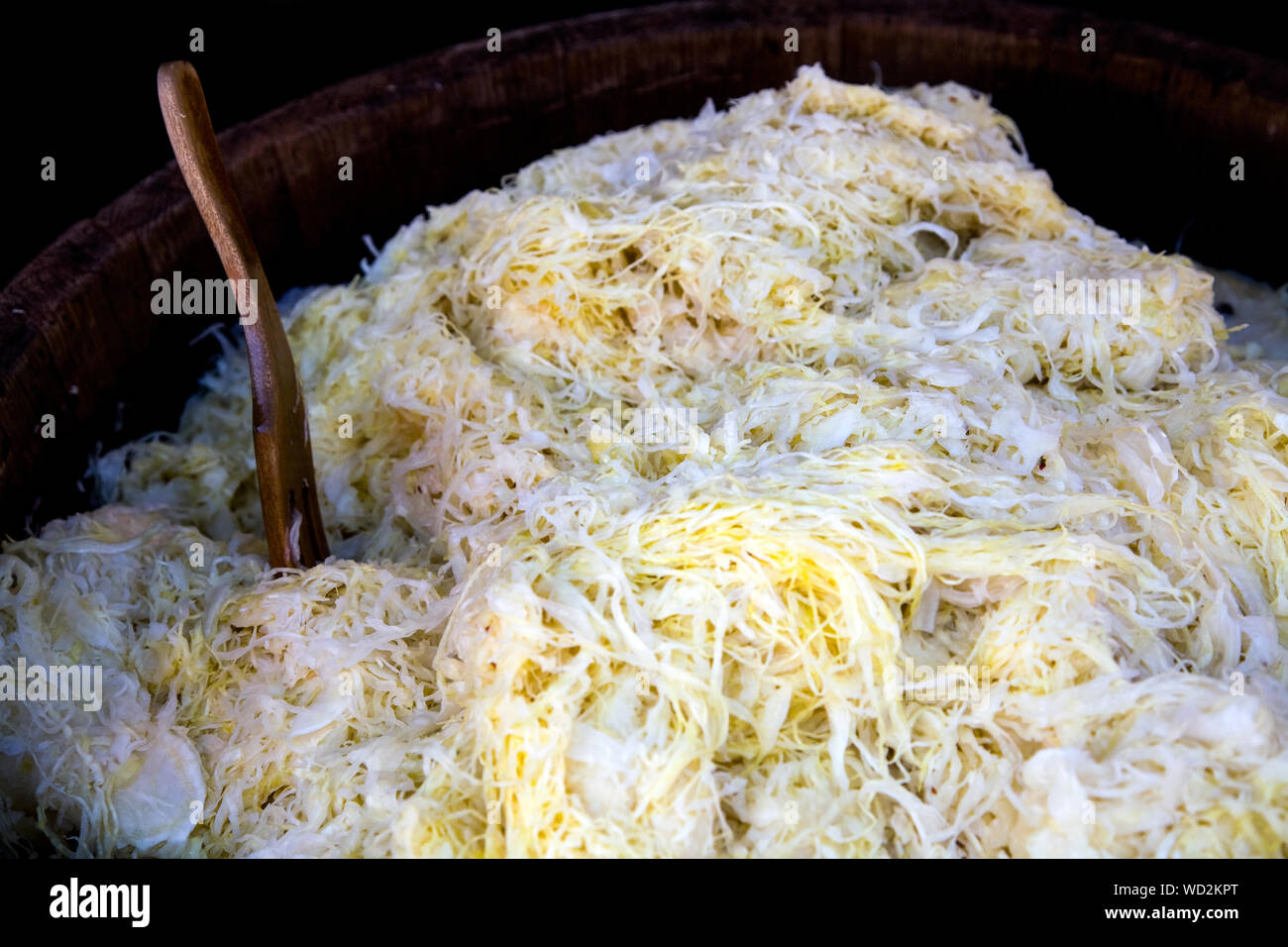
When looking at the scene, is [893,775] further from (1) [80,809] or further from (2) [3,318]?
(2) [3,318]

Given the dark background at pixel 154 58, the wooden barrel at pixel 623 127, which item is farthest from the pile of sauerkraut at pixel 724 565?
the dark background at pixel 154 58

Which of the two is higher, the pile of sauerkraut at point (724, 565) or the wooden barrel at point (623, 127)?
the wooden barrel at point (623, 127)

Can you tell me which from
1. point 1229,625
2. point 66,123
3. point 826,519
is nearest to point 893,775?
point 826,519

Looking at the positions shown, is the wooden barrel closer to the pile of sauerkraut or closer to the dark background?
the pile of sauerkraut

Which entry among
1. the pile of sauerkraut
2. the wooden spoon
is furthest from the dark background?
the wooden spoon

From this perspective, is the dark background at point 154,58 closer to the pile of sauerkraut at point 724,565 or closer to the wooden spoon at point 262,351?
the pile of sauerkraut at point 724,565

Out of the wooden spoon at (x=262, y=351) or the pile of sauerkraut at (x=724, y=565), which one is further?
the wooden spoon at (x=262, y=351)

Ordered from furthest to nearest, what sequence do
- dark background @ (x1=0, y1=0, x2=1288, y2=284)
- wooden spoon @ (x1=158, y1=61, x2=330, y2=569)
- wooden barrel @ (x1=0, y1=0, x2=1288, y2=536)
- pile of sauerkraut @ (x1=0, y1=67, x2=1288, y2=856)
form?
1. dark background @ (x1=0, y1=0, x2=1288, y2=284)
2. wooden barrel @ (x1=0, y1=0, x2=1288, y2=536)
3. wooden spoon @ (x1=158, y1=61, x2=330, y2=569)
4. pile of sauerkraut @ (x1=0, y1=67, x2=1288, y2=856)
